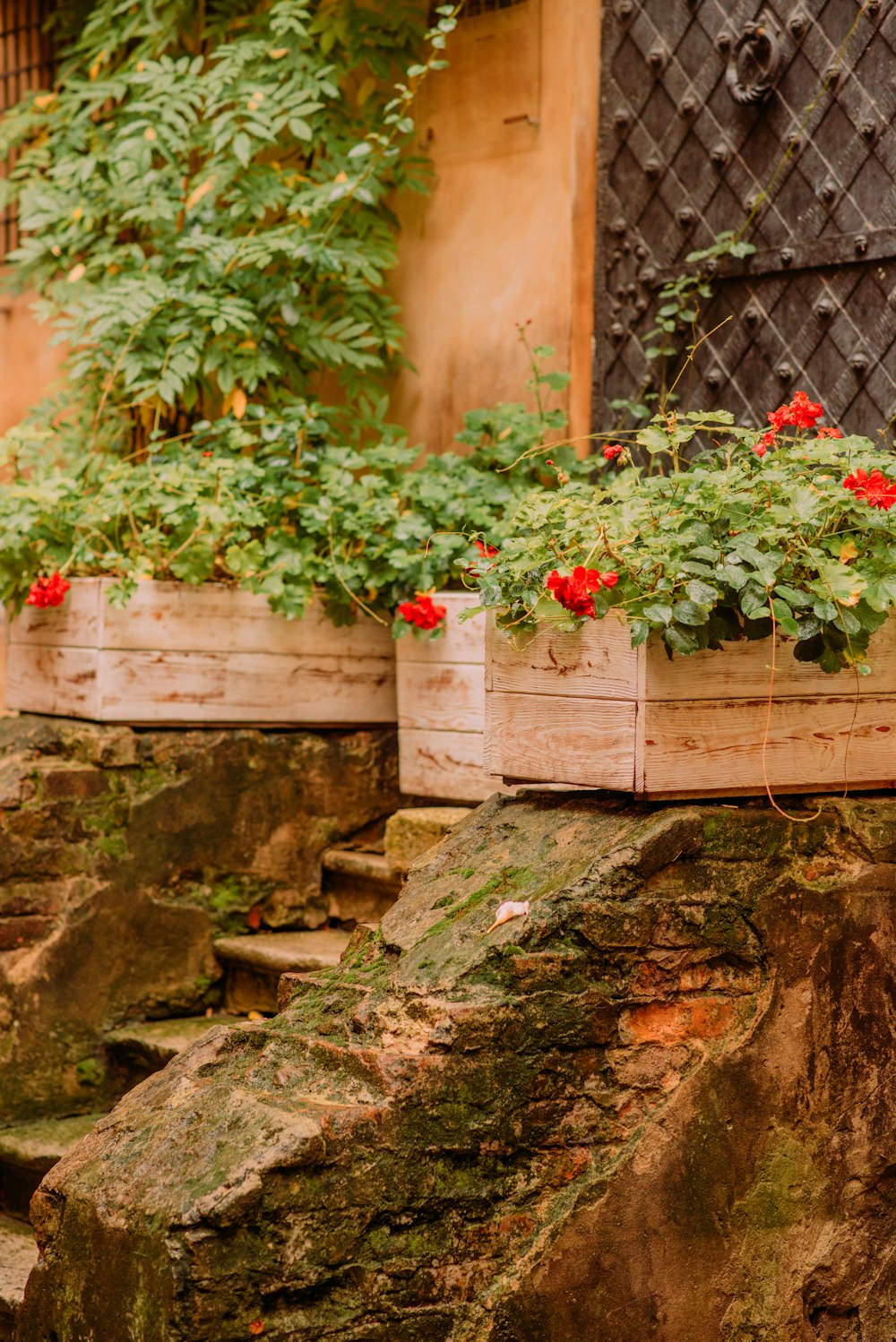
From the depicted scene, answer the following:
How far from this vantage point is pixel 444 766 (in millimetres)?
4254

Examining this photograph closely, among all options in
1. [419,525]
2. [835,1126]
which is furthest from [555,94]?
[835,1126]

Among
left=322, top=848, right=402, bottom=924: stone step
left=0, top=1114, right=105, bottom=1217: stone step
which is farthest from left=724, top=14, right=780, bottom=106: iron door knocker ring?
left=0, top=1114, right=105, bottom=1217: stone step

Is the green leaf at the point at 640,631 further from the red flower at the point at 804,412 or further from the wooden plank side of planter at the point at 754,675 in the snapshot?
the red flower at the point at 804,412

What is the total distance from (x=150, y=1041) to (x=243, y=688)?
41.2 inches

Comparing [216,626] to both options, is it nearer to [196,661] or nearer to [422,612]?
[196,661]

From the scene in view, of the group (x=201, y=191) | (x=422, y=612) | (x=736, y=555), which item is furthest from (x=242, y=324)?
(x=736, y=555)

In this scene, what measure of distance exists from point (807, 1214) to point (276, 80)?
13.0 feet

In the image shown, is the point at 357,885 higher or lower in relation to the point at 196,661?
lower

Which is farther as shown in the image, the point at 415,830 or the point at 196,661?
the point at 196,661

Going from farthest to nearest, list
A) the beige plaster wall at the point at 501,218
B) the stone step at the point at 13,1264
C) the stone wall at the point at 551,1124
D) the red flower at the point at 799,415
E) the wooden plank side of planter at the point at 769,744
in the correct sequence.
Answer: the beige plaster wall at the point at 501,218 → the stone step at the point at 13,1264 → the red flower at the point at 799,415 → the wooden plank side of planter at the point at 769,744 → the stone wall at the point at 551,1124

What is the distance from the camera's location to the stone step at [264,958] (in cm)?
425

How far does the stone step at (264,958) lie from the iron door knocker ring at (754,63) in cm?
260

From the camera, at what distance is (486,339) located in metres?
5.00

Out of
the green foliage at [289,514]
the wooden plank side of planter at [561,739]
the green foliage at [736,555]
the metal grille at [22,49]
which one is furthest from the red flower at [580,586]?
the metal grille at [22,49]
